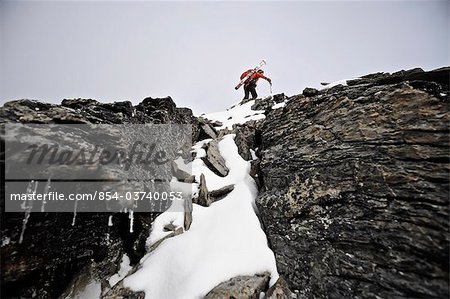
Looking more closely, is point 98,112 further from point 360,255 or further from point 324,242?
point 360,255

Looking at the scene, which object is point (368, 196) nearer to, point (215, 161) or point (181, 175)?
point (215, 161)

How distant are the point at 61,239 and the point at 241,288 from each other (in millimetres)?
4938

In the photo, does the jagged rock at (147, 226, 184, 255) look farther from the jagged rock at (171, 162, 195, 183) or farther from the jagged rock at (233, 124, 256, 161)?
the jagged rock at (233, 124, 256, 161)

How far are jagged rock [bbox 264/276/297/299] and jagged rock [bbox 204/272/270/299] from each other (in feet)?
0.78

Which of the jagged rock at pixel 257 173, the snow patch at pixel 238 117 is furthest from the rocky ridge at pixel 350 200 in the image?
the snow patch at pixel 238 117

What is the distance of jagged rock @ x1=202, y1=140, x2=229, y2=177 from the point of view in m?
9.20

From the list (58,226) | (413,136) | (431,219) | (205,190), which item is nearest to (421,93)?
(413,136)

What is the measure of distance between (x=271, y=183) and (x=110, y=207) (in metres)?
5.31

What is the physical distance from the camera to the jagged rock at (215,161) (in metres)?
9.20

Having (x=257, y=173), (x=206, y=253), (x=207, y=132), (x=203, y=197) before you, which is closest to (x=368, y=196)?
(x=257, y=173)

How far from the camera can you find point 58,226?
5.15 meters

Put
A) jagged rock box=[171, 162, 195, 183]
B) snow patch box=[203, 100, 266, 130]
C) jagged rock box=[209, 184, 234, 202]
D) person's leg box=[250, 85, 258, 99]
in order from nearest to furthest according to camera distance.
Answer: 1. jagged rock box=[209, 184, 234, 202]
2. jagged rock box=[171, 162, 195, 183]
3. snow patch box=[203, 100, 266, 130]
4. person's leg box=[250, 85, 258, 99]

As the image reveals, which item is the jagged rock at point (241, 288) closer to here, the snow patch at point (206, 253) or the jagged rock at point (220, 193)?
the snow patch at point (206, 253)

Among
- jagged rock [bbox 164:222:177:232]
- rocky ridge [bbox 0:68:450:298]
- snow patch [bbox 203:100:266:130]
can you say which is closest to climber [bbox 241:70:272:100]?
snow patch [bbox 203:100:266:130]
